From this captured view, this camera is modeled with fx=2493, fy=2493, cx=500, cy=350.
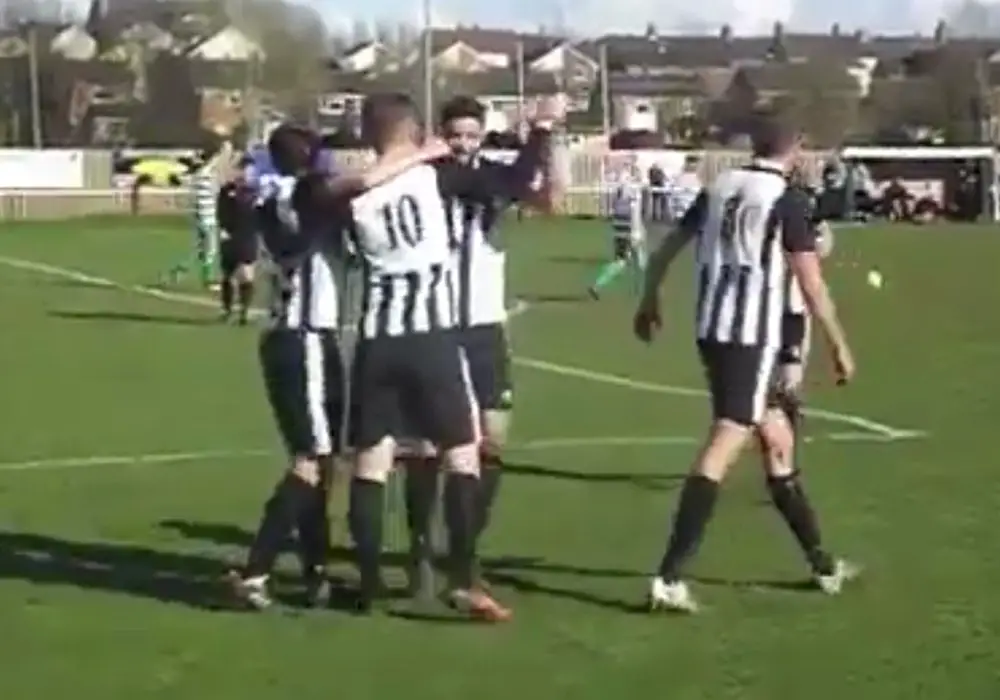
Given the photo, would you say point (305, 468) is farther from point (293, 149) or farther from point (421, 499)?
point (293, 149)

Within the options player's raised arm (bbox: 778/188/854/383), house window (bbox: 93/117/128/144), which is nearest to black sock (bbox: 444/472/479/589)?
player's raised arm (bbox: 778/188/854/383)

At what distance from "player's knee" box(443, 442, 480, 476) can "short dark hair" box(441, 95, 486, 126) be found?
1.31 meters

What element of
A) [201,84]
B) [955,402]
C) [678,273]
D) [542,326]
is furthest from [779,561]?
[201,84]

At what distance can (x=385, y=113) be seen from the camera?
9227mm

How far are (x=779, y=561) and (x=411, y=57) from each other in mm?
94433

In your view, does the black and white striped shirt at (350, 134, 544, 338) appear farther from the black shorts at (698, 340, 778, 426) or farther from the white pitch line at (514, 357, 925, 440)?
the white pitch line at (514, 357, 925, 440)

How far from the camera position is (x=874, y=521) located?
39.2ft

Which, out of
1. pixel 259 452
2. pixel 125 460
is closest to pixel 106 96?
pixel 259 452

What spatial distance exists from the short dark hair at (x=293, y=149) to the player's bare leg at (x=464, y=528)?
127cm

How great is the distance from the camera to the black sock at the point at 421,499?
32.6ft

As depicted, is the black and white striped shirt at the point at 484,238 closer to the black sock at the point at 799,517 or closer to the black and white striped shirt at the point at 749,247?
the black and white striped shirt at the point at 749,247

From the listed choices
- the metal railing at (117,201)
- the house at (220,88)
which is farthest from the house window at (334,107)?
the metal railing at (117,201)

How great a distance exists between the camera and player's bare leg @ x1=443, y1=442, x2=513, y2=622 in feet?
31.3

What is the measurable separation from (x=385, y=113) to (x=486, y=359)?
4.48 ft
